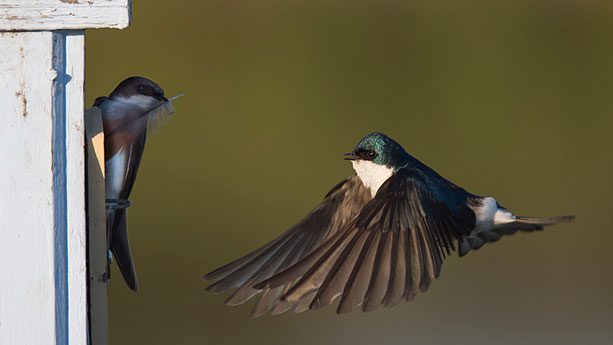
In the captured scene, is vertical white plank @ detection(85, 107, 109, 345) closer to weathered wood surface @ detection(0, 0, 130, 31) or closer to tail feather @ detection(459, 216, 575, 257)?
weathered wood surface @ detection(0, 0, 130, 31)

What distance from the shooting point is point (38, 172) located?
5.43ft

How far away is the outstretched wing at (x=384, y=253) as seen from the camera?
6.48 ft

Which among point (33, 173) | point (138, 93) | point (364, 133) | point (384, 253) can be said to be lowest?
point (384, 253)

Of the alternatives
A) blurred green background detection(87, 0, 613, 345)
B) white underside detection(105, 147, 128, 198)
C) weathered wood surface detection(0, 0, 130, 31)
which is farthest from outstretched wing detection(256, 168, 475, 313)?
blurred green background detection(87, 0, 613, 345)

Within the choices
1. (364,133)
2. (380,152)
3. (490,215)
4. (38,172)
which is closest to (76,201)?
(38,172)

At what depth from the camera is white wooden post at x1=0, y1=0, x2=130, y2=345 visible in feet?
5.40

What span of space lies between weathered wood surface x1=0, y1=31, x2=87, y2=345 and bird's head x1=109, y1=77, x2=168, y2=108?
0.97 feet

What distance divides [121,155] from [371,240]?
0.43 metres

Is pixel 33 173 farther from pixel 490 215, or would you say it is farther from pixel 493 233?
pixel 493 233

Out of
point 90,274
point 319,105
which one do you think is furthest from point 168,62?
point 90,274

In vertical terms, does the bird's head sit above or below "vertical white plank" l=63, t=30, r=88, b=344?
above

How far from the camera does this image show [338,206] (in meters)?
2.43

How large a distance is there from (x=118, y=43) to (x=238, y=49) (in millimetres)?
383

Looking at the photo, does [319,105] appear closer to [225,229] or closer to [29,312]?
[225,229]
